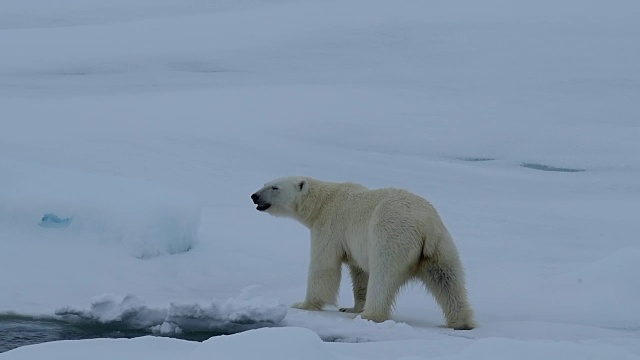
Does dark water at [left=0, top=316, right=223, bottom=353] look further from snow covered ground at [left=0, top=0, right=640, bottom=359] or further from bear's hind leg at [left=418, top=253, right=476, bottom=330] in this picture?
bear's hind leg at [left=418, top=253, right=476, bottom=330]

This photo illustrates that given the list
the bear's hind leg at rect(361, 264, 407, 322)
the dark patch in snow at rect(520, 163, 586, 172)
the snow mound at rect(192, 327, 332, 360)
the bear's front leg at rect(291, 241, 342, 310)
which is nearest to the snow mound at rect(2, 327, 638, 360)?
the snow mound at rect(192, 327, 332, 360)

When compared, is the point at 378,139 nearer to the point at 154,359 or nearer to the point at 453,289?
the point at 453,289

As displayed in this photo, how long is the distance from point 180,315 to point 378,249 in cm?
104

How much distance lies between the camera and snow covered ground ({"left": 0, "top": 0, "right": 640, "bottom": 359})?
16.8 ft

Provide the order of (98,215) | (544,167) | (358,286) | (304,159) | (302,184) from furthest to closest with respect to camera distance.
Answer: (544,167) < (304,159) < (98,215) < (302,184) < (358,286)

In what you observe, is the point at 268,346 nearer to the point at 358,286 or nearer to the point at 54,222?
the point at 358,286

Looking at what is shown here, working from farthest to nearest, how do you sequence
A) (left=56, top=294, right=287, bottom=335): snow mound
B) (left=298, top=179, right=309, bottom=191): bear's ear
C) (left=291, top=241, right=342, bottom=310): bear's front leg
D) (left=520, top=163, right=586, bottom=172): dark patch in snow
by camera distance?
1. (left=520, top=163, right=586, bottom=172): dark patch in snow
2. (left=298, top=179, right=309, bottom=191): bear's ear
3. (left=291, top=241, right=342, bottom=310): bear's front leg
4. (left=56, top=294, right=287, bottom=335): snow mound

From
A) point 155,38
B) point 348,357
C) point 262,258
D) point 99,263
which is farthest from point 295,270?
point 155,38

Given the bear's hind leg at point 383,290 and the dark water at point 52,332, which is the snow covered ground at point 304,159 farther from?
the bear's hind leg at point 383,290

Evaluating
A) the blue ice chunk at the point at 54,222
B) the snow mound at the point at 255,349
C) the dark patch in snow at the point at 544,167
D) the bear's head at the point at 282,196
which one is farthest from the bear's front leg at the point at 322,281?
the dark patch in snow at the point at 544,167

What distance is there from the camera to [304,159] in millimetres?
9820

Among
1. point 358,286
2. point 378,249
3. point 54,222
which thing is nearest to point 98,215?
point 54,222

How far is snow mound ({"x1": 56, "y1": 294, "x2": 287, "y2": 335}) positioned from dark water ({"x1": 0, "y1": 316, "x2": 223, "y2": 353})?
0.05 m

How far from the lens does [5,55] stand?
15.3 meters
